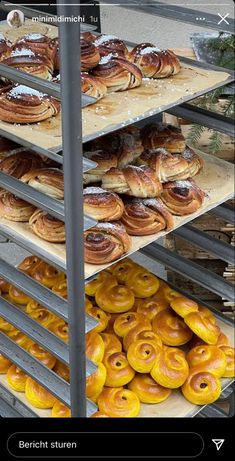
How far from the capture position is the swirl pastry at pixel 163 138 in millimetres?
1694

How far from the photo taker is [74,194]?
3.95ft

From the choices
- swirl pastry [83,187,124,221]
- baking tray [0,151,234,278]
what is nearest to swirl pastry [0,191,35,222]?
baking tray [0,151,234,278]

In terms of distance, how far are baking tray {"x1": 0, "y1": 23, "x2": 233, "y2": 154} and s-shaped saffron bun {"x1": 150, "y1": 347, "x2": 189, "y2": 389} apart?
0.62 m

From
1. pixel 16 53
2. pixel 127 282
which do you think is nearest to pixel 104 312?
pixel 127 282

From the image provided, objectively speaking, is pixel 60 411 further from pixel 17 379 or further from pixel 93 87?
pixel 93 87

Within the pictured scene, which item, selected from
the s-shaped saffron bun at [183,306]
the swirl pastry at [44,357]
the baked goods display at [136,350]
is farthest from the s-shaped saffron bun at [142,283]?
the swirl pastry at [44,357]

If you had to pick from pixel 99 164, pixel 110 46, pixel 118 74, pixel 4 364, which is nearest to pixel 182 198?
pixel 99 164

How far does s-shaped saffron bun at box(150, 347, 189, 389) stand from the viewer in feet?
5.41

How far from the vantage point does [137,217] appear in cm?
151

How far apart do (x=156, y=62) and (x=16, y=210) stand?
48cm

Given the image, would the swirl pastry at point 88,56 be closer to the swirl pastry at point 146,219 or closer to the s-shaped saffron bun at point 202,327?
the swirl pastry at point 146,219

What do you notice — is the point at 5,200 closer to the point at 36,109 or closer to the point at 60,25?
the point at 36,109
